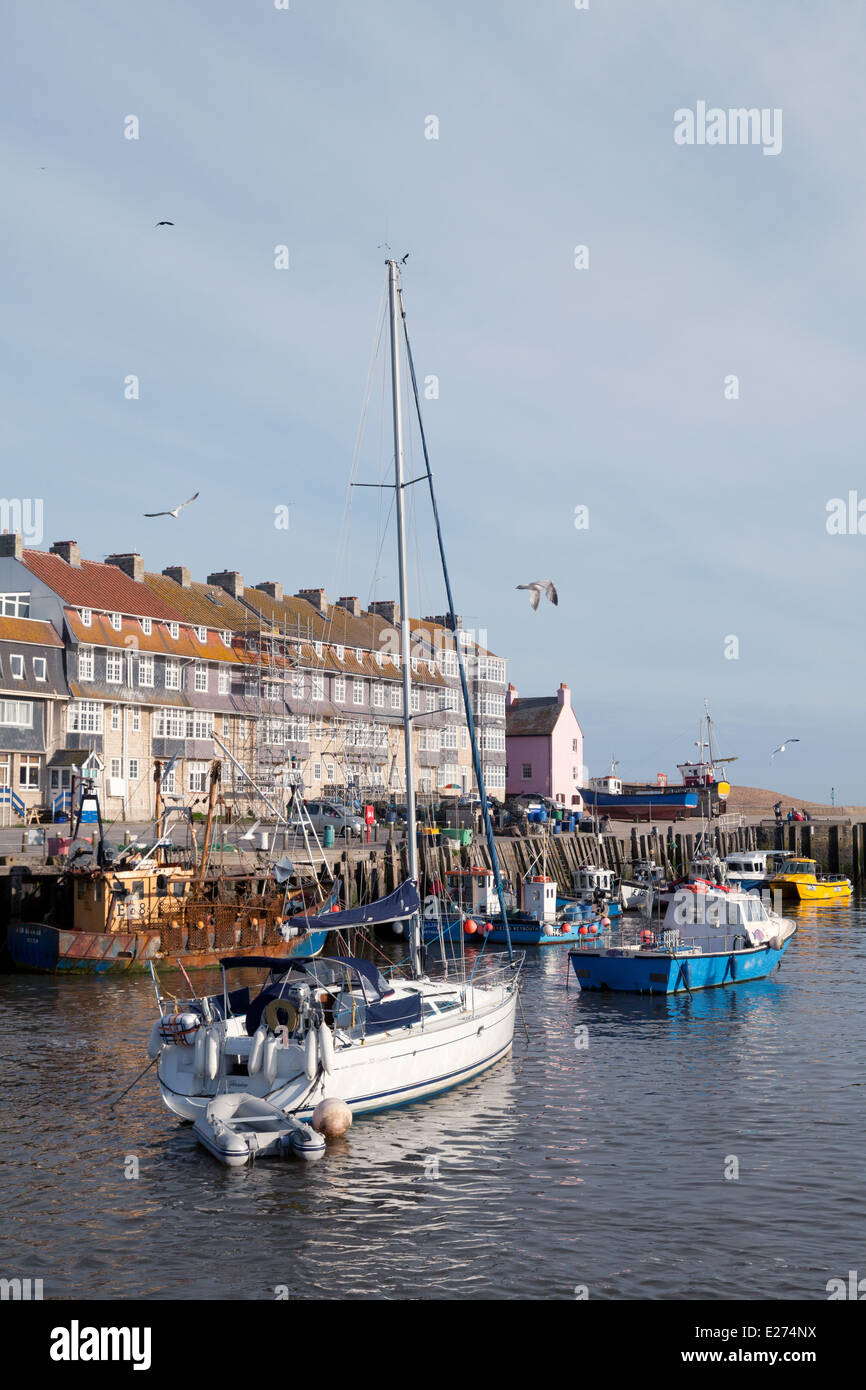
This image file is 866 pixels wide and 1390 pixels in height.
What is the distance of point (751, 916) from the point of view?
42812mm

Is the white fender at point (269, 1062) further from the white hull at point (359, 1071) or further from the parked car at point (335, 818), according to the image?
the parked car at point (335, 818)

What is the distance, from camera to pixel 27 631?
66375 mm

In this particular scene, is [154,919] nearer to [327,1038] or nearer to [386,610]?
[327,1038]

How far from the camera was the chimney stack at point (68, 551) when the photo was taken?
7400 cm

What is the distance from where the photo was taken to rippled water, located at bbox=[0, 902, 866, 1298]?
1623 centimetres

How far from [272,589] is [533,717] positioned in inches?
1114

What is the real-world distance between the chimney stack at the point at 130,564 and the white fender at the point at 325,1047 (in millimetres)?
59666

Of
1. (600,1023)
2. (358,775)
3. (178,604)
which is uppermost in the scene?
(178,604)

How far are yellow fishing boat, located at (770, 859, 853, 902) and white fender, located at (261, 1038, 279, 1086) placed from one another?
184 ft

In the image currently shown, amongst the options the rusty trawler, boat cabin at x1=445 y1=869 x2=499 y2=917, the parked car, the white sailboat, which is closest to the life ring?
the white sailboat
